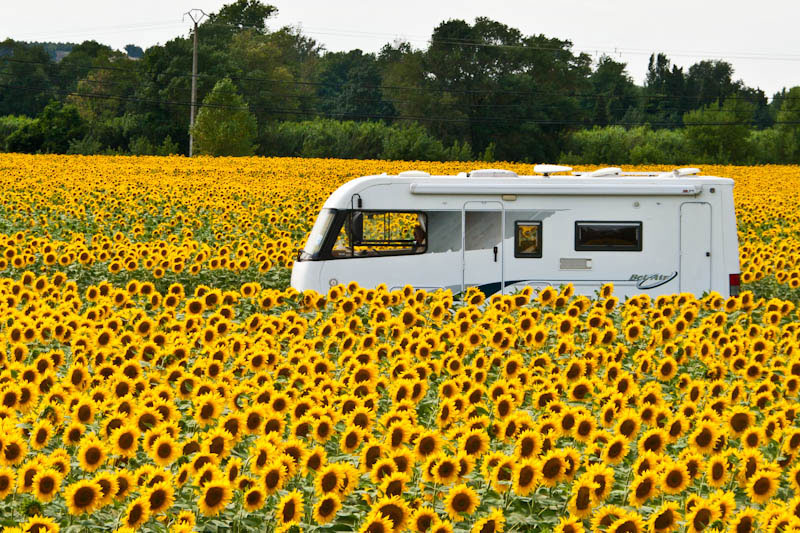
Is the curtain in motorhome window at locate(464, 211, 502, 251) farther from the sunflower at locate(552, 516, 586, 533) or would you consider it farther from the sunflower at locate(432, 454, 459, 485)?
the sunflower at locate(552, 516, 586, 533)

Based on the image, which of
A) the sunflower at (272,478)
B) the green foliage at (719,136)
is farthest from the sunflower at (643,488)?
the green foliage at (719,136)

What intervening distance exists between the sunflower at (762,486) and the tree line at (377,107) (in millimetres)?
57845

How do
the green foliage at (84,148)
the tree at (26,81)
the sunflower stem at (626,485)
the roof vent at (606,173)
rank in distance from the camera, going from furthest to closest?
1. the tree at (26,81)
2. the green foliage at (84,148)
3. the roof vent at (606,173)
4. the sunflower stem at (626,485)

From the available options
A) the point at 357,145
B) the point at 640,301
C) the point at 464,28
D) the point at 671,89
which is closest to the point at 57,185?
the point at 640,301

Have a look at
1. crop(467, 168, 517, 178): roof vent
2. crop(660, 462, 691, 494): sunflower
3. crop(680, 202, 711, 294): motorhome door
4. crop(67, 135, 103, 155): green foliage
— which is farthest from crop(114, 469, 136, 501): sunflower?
crop(67, 135, 103, 155): green foliage

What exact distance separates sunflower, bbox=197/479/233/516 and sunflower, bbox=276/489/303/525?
29cm

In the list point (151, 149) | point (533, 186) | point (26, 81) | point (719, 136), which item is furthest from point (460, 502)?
point (26, 81)

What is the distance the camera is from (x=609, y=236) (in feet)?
50.8

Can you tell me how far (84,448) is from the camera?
6031 millimetres

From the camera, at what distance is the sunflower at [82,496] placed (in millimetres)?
5434

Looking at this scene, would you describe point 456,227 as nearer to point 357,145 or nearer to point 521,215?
point 521,215

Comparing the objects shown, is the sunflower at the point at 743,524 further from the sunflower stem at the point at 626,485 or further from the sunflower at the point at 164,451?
the sunflower at the point at 164,451

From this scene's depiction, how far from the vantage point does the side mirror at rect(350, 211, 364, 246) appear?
1543 centimetres

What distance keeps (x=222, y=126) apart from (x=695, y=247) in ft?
163
